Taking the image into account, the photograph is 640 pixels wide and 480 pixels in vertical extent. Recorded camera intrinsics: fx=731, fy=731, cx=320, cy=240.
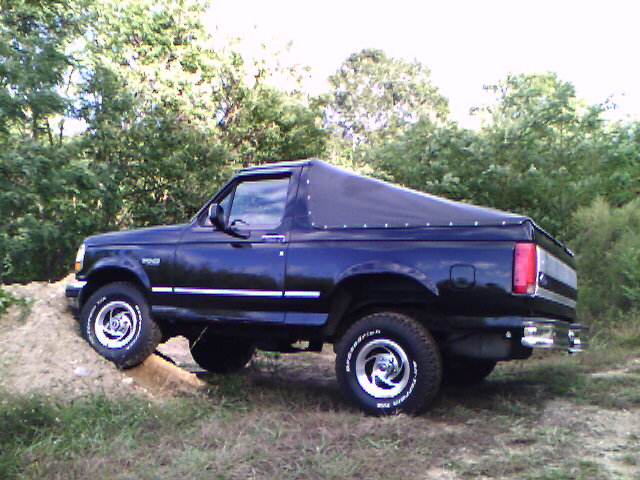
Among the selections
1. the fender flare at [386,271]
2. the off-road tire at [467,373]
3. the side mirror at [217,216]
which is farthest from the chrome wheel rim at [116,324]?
the off-road tire at [467,373]

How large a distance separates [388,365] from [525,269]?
4.34 feet

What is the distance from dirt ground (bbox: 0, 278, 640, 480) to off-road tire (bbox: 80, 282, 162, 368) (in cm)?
15

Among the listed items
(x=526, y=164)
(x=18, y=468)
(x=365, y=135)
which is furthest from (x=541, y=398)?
(x=365, y=135)

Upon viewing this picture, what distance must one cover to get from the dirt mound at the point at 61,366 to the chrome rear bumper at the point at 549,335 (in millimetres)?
3062

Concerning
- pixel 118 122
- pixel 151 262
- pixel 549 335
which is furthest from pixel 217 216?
pixel 118 122

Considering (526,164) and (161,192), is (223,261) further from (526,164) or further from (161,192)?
(161,192)

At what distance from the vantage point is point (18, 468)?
4.25 m

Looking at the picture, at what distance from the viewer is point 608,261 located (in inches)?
414

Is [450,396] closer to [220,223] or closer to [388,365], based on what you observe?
[388,365]

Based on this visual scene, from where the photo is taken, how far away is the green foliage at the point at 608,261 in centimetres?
1015

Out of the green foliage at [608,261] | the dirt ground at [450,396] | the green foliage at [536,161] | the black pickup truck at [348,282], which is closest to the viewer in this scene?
the dirt ground at [450,396]

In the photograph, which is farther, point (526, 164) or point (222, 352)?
point (526, 164)

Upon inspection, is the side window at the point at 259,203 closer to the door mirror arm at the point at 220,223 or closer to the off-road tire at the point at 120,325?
the door mirror arm at the point at 220,223

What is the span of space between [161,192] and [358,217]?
12601 millimetres
